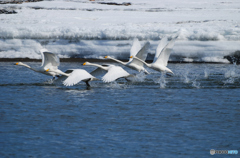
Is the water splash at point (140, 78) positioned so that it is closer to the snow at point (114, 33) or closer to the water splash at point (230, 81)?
the water splash at point (230, 81)

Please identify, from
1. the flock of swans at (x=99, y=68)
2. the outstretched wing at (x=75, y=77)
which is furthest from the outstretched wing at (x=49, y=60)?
the outstretched wing at (x=75, y=77)

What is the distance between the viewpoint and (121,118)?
10.7 m

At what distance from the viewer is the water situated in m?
8.39

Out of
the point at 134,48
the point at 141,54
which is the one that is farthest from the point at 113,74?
the point at 134,48

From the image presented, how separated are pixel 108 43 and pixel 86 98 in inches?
428

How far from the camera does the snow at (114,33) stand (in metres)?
22.8

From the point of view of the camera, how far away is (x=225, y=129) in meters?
9.60

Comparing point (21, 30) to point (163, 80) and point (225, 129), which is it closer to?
point (163, 80)

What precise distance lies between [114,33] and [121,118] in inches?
545

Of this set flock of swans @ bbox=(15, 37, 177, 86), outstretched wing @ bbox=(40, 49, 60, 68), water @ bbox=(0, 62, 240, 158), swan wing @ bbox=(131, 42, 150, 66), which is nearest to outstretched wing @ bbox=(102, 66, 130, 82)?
flock of swans @ bbox=(15, 37, 177, 86)

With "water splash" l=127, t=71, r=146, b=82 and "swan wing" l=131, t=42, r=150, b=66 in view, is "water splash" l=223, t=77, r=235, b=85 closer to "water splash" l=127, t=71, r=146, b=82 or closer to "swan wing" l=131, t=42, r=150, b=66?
"water splash" l=127, t=71, r=146, b=82

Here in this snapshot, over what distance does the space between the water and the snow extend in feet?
18.5

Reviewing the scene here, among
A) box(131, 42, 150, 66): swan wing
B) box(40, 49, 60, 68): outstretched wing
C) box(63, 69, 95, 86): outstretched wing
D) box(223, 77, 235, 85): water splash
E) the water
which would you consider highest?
box(131, 42, 150, 66): swan wing

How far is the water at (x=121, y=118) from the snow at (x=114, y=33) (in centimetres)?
565
